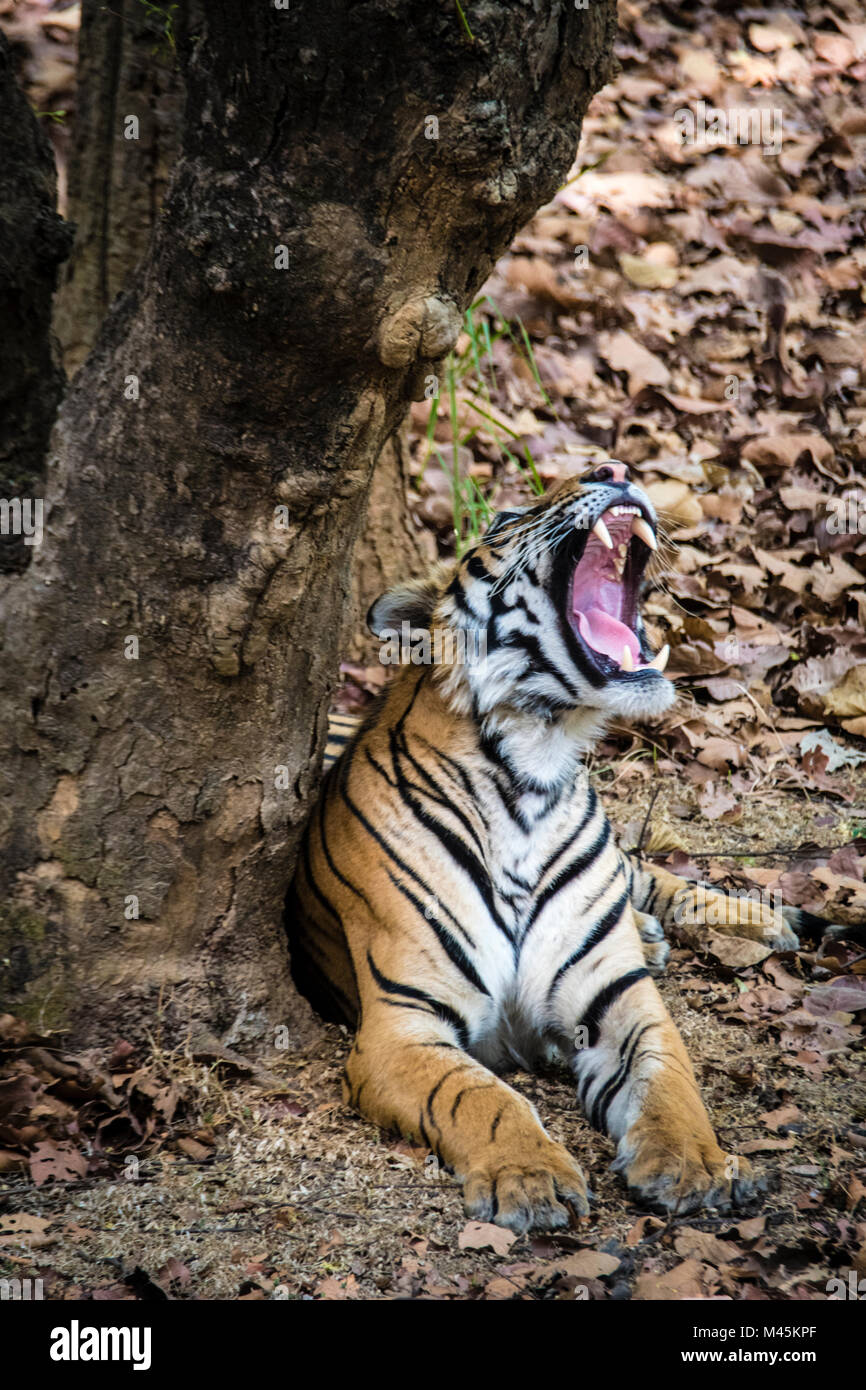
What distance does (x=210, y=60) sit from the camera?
231 centimetres

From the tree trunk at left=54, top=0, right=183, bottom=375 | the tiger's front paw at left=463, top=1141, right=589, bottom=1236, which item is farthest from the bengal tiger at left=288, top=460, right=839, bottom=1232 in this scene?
the tree trunk at left=54, top=0, right=183, bottom=375

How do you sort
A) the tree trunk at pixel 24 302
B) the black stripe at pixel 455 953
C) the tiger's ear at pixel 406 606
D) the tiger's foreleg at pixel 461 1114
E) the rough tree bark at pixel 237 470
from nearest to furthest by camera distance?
the rough tree bark at pixel 237 470
the tiger's foreleg at pixel 461 1114
the tree trunk at pixel 24 302
the black stripe at pixel 455 953
the tiger's ear at pixel 406 606

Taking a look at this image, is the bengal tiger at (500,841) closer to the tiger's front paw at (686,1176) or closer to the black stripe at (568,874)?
the black stripe at (568,874)

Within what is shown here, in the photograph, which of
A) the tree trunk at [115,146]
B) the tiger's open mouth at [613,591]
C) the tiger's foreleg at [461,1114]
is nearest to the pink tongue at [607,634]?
the tiger's open mouth at [613,591]

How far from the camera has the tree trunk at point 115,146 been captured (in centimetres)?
394

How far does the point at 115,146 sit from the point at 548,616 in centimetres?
223

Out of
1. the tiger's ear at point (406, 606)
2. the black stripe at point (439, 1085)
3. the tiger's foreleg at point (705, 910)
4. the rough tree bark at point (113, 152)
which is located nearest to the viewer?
the black stripe at point (439, 1085)

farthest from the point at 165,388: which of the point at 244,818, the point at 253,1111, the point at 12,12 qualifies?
the point at 12,12

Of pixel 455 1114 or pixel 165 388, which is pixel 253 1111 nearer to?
pixel 455 1114

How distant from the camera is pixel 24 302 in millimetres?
2795

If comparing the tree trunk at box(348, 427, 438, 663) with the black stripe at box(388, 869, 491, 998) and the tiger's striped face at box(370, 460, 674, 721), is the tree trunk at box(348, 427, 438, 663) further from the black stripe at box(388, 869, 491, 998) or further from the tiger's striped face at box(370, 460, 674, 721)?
the black stripe at box(388, 869, 491, 998)

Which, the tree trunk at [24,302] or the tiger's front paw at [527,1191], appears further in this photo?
the tree trunk at [24,302]

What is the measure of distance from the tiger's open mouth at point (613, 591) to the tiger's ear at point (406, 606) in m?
0.37

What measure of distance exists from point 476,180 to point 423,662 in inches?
49.4
